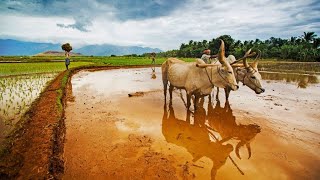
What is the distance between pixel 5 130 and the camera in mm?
6289

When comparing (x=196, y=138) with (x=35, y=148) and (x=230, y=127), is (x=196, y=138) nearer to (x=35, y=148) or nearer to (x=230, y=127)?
(x=230, y=127)

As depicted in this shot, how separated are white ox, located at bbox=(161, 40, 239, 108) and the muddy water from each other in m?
1.02

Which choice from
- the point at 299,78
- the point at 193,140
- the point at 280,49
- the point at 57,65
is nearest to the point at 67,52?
the point at 57,65

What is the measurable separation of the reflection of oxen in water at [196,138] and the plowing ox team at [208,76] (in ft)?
3.00

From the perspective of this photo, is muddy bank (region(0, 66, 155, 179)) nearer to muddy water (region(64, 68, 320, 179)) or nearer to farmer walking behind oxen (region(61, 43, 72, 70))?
muddy water (region(64, 68, 320, 179))

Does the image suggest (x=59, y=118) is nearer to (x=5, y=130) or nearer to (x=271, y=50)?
(x=5, y=130)

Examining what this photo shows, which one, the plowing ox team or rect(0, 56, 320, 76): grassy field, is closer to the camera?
the plowing ox team

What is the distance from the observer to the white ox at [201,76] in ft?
22.2

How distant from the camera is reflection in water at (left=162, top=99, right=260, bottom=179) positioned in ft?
17.1

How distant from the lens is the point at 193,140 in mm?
5969

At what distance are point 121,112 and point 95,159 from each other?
12.5 feet

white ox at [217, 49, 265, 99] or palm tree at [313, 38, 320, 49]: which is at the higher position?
palm tree at [313, 38, 320, 49]

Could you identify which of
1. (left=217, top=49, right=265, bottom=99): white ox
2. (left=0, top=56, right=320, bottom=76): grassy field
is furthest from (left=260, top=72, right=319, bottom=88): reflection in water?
(left=217, top=49, right=265, bottom=99): white ox

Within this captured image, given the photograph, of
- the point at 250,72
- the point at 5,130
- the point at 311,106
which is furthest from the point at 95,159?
the point at 311,106
